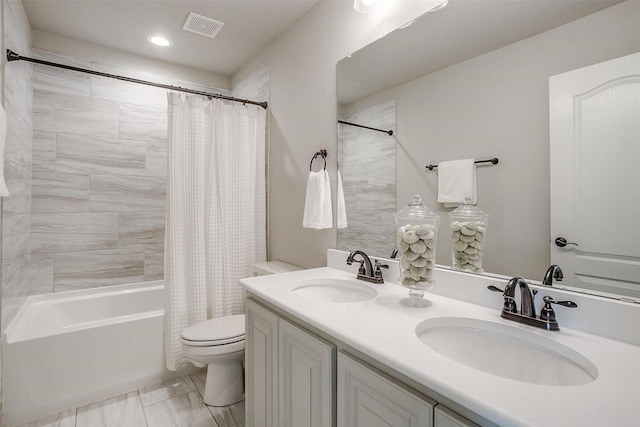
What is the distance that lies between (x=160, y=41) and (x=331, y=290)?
2.42 m

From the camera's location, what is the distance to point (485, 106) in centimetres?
113

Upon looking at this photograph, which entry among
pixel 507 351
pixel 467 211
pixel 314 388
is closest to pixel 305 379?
pixel 314 388

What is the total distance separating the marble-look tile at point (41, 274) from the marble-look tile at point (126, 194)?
0.49 meters

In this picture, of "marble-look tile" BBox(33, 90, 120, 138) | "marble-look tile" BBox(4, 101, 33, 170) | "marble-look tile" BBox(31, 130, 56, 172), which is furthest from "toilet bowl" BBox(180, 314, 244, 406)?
"marble-look tile" BBox(33, 90, 120, 138)

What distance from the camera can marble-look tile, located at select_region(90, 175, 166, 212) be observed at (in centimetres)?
254

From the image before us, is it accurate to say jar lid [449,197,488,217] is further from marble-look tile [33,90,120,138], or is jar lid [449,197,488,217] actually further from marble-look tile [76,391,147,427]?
marble-look tile [33,90,120,138]

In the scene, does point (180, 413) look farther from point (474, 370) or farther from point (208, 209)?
point (474, 370)

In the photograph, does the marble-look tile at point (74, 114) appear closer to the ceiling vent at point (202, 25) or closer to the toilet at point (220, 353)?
the ceiling vent at point (202, 25)

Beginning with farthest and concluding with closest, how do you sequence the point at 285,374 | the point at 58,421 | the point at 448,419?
the point at 58,421 → the point at 285,374 → the point at 448,419

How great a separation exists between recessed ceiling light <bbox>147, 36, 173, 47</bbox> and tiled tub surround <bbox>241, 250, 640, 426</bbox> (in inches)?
87.4

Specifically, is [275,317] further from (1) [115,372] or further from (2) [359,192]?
(1) [115,372]

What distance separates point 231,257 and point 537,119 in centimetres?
195

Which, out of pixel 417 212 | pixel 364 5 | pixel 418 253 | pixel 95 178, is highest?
pixel 364 5

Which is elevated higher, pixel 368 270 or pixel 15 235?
pixel 15 235
